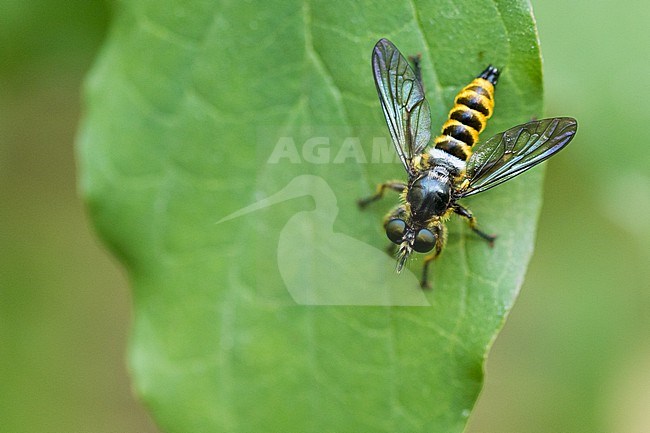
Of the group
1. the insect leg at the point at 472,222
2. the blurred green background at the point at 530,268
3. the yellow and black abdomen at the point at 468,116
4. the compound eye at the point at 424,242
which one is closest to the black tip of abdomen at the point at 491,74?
the yellow and black abdomen at the point at 468,116

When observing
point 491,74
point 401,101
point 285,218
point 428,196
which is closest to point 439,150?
point 428,196

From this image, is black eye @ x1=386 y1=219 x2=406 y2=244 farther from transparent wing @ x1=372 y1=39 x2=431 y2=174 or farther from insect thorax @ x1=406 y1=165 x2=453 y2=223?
transparent wing @ x1=372 y1=39 x2=431 y2=174

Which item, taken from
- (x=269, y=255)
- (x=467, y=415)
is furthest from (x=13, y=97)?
(x=467, y=415)

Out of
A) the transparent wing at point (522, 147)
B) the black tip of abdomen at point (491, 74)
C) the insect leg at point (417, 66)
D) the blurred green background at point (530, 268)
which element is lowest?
the blurred green background at point (530, 268)

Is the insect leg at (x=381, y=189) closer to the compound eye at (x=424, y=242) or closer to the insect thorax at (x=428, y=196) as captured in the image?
the insect thorax at (x=428, y=196)

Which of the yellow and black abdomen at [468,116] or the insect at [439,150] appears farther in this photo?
the insect at [439,150]

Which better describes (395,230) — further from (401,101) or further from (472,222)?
(401,101)

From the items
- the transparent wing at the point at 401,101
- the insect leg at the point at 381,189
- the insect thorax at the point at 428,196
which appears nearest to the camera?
the transparent wing at the point at 401,101
